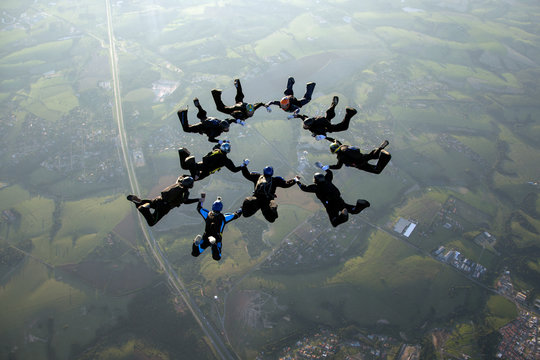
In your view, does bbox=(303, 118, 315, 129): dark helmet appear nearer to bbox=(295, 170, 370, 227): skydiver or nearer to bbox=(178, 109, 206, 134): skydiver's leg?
bbox=(295, 170, 370, 227): skydiver

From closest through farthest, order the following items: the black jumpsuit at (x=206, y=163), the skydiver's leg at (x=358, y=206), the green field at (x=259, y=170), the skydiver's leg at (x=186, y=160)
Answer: the skydiver's leg at (x=358, y=206) < the skydiver's leg at (x=186, y=160) < the black jumpsuit at (x=206, y=163) < the green field at (x=259, y=170)

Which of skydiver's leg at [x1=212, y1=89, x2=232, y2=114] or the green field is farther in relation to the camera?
the green field

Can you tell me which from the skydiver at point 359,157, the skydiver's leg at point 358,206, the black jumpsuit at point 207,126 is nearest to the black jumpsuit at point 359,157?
the skydiver at point 359,157

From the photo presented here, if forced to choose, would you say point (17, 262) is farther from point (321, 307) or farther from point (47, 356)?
point (321, 307)

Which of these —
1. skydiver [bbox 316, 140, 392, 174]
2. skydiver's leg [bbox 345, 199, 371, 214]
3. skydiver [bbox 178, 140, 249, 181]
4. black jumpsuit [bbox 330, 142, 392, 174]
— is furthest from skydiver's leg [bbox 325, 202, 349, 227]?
skydiver [bbox 178, 140, 249, 181]

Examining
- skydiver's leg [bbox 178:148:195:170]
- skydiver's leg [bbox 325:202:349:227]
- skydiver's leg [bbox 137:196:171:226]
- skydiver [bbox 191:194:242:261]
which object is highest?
skydiver's leg [bbox 178:148:195:170]

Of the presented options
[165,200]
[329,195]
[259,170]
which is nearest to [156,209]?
[165,200]

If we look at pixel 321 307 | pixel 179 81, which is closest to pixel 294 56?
pixel 179 81

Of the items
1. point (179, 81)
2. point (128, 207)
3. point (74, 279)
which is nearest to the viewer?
point (74, 279)

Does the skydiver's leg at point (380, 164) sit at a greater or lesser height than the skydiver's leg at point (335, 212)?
greater

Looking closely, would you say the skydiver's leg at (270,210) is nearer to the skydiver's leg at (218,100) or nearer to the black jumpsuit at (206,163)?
the black jumpsuit at (206,163)

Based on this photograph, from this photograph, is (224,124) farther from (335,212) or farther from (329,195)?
(335,212)
